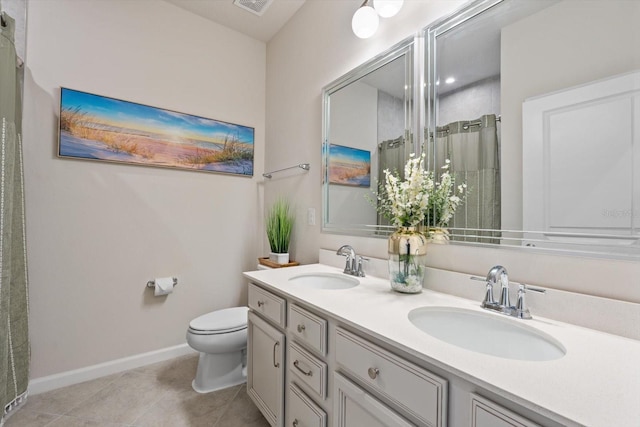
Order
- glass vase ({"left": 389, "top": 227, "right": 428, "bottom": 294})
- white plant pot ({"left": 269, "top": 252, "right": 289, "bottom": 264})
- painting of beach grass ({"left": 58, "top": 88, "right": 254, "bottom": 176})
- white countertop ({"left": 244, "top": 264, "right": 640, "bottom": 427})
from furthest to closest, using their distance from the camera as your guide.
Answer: white plant pot ({"left": 269, "top": 252, "right": 289, "bottom": 264})
painting of beach grass ({"left": 58, "top": 88, "right": 254, "bottom": 176})
glass vase ({"left": 389, "top": 227, "right": 428, "bottom": 294})
white countertop ({"left": 244, "top": 264, "right": 640, "bottom": 427})

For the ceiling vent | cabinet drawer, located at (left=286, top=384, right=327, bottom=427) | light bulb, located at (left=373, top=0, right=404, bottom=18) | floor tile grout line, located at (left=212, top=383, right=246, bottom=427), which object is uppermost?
the ceiling vent

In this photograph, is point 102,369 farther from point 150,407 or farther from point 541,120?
point 541,120

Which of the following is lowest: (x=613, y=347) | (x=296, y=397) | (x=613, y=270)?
(x=296, y=397)

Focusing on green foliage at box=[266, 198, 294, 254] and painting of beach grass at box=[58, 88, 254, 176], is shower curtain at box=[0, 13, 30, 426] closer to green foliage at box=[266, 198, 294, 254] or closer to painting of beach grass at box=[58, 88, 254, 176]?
painting of beach grass at box=[58, 88, 254, 176]

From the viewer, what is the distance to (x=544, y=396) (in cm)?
49

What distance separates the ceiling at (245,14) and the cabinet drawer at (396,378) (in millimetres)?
2330

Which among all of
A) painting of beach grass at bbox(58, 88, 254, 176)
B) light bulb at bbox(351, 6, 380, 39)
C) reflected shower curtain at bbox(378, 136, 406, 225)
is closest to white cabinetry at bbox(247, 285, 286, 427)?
reflected shower curtain at bbox(378, 136, 406, 225)

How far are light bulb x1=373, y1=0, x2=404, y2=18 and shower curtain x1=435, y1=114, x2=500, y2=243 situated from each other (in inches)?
25.2

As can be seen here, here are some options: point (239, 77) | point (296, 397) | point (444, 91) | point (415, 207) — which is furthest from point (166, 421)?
point (239, 77)

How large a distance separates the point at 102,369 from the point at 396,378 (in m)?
2.11

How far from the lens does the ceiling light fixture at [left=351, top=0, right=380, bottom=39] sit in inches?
57.6

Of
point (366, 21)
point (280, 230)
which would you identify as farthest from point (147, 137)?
point (366, 21)

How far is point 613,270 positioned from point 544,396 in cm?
54

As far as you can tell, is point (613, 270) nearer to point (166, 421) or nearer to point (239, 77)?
point (166, 421)
